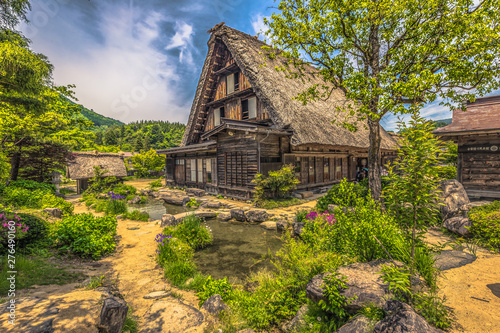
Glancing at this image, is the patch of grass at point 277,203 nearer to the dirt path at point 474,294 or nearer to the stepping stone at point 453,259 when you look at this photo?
the stepping stone at point 453,259

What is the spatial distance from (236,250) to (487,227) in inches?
239

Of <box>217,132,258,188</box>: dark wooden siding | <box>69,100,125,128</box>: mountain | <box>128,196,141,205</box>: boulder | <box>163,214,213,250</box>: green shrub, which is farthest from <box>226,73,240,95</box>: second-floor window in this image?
<box>69,100,125,128</box>: mountain

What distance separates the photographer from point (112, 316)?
245 centimetres

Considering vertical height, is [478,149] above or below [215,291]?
above

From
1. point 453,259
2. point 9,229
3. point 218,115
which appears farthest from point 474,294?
point 218,115

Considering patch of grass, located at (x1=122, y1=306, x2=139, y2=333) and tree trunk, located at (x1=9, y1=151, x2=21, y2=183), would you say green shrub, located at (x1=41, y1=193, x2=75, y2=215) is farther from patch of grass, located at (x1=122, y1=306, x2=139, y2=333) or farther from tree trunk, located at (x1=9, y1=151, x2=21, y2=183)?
patch of grass, located at (x1=122, y1=306, x2=139, y2=333)

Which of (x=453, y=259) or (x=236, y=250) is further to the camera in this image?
(x=236, y=250)

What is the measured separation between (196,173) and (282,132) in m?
8.14

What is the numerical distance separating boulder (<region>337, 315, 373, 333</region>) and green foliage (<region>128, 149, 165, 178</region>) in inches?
1147

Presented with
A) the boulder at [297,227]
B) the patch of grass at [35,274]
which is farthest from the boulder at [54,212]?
the boulder at [297,227]

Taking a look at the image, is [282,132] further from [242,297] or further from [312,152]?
[242,297]

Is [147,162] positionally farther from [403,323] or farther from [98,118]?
[98,118]

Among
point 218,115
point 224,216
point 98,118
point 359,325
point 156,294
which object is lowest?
point 156,294

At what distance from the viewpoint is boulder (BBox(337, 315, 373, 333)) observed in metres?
2.24
